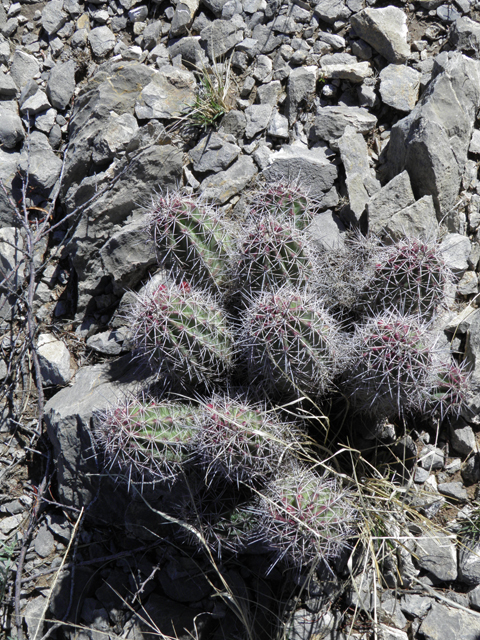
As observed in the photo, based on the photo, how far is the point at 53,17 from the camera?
4531 millimetres

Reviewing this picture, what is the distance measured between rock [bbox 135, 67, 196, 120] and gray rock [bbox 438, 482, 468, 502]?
3.35 metres

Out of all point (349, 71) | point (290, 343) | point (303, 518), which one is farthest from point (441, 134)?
point (303, 518)

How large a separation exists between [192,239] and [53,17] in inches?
130

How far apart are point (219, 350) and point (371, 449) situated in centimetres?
119


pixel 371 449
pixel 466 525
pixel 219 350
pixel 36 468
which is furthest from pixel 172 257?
pixel 466 525

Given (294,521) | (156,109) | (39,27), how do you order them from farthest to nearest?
(39,27) → (156,109) → (294,521)

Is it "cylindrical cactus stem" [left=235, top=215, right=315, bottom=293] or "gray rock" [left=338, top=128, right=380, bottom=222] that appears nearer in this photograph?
"cylindrical cactus stem" [left=235, top=215, right=315, bottom=293]

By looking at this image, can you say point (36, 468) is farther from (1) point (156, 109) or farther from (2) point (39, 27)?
(2) point (39, 27)

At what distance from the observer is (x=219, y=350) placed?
2674mm

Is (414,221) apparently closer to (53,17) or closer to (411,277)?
(411,277)

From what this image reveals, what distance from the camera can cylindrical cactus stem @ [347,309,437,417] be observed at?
2.28m


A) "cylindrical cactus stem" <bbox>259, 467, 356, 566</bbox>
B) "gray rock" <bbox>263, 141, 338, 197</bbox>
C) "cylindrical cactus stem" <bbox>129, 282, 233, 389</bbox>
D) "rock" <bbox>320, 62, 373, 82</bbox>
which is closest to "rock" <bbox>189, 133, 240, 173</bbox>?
"gray rock" <bbox>263, 141, 338, 197</bbox>

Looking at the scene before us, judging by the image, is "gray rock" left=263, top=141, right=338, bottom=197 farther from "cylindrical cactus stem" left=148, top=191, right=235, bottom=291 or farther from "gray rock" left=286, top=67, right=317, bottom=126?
"cylindrical cactus stem" left=148, top=191, right=235, bottom=291

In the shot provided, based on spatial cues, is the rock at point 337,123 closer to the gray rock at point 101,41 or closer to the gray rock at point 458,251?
the gray rock at point 458,251
